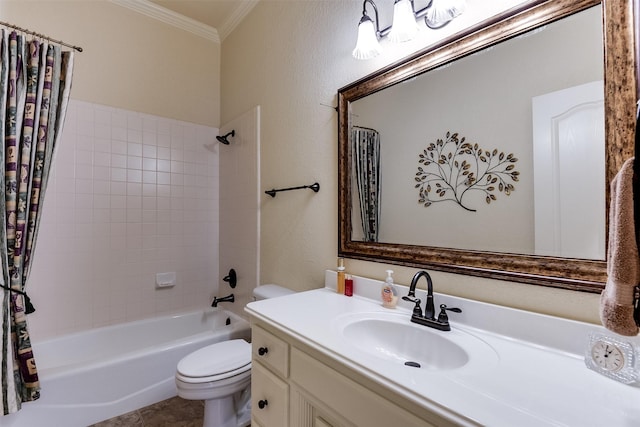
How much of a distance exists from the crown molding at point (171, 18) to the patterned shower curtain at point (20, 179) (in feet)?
3.23

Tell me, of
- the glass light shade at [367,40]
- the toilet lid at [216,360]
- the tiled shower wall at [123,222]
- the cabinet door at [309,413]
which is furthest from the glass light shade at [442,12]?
the tiled shower wall at [123,222]

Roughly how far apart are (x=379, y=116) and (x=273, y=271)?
118 centimetres

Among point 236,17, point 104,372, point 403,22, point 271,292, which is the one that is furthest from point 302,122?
point 104,372

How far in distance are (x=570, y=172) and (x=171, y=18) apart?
2876mm

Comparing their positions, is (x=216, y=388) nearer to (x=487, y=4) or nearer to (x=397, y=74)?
(x=397, y=74)

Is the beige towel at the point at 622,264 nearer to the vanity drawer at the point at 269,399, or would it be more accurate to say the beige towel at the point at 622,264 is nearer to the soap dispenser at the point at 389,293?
the soap dispenser at the point at 389,293

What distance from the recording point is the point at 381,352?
103 centimetres

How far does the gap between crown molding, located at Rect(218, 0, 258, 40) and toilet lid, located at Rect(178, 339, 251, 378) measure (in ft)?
7.77

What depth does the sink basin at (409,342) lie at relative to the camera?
0.85 meters

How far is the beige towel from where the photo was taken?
495 millimetres

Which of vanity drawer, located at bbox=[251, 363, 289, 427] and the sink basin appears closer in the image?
the sink basin

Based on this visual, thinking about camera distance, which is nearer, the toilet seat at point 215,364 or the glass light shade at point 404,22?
the glass light shade at point 404,22

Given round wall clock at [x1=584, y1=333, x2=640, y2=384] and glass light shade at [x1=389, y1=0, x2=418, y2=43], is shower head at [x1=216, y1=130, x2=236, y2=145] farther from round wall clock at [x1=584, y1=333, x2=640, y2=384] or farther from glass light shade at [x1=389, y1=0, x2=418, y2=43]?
round wall clock at [x1=584, y1=333, x2=640, y2=384]

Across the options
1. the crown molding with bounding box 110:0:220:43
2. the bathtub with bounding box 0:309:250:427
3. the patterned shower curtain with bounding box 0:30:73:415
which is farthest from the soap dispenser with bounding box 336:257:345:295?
the crown molding with bounding box 110:0:220:43
